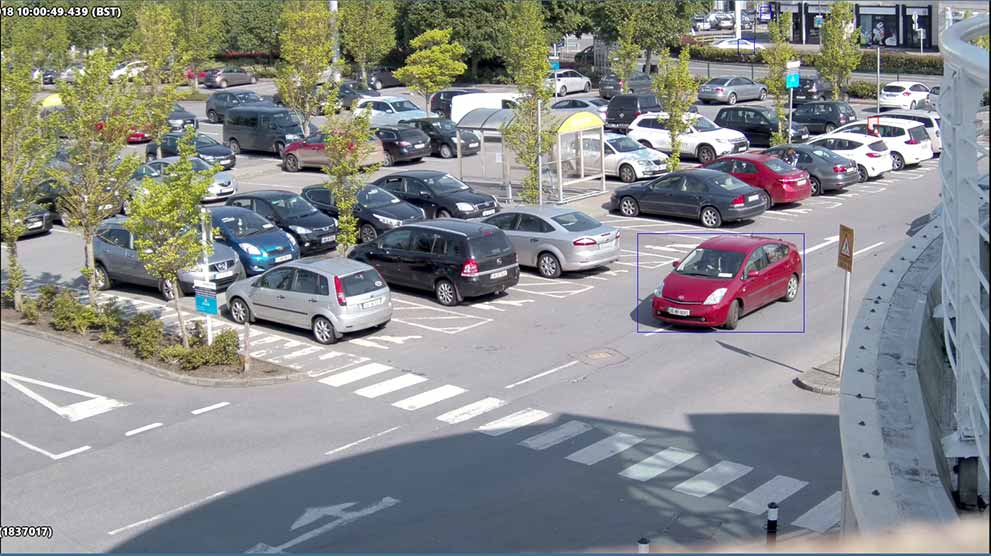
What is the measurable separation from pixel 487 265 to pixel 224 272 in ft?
18.9

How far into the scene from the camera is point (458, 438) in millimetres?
16047

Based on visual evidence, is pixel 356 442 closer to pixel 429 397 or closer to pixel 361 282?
pixel 429 397

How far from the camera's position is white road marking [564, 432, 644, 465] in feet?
49.6

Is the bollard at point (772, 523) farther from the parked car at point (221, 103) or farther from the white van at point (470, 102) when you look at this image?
the parked car at point (221, 103)

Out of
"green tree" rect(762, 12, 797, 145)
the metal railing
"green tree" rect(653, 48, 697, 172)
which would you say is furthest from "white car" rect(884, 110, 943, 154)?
the metal railing

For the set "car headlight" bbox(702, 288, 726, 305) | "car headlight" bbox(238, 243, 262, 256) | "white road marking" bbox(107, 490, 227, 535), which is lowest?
"white road marking" bbox(107, 490, 227, 535)

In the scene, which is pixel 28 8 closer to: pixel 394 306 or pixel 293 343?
pixel 293 343

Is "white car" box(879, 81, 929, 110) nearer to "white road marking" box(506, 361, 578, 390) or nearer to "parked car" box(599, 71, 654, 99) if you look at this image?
"parked car" box(599, 71, 654, 99)

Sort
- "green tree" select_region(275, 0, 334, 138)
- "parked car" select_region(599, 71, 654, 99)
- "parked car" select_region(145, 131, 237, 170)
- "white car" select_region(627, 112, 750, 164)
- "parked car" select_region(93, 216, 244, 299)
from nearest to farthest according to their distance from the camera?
1. "parked car" select_region(93, 216, 244, 299)
2. "parked car" select_region(145, 131, 237, 170)
3. "white car" select_region(627, 112, 750, 164)
4. "green tree" select_region(275, 0, 334, 138)
5. "parked car" select_region(599, 71, 654, 99)

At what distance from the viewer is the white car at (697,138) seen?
39.1 m

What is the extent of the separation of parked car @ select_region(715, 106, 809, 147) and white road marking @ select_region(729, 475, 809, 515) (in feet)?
94.2

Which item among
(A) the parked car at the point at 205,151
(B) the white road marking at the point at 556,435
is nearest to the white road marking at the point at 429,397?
(B) the white road marking at the point at 556,435

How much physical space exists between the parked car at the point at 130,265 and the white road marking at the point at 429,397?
7.68 m

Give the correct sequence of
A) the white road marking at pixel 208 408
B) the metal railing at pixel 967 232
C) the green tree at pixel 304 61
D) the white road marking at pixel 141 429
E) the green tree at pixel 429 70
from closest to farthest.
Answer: the metal railing at pixel 967 232, the white road marking at pixel 141 429, the white road marking at pixel 208 408, the green tree at pixel 304 61, the green tree at pixel 429 70
